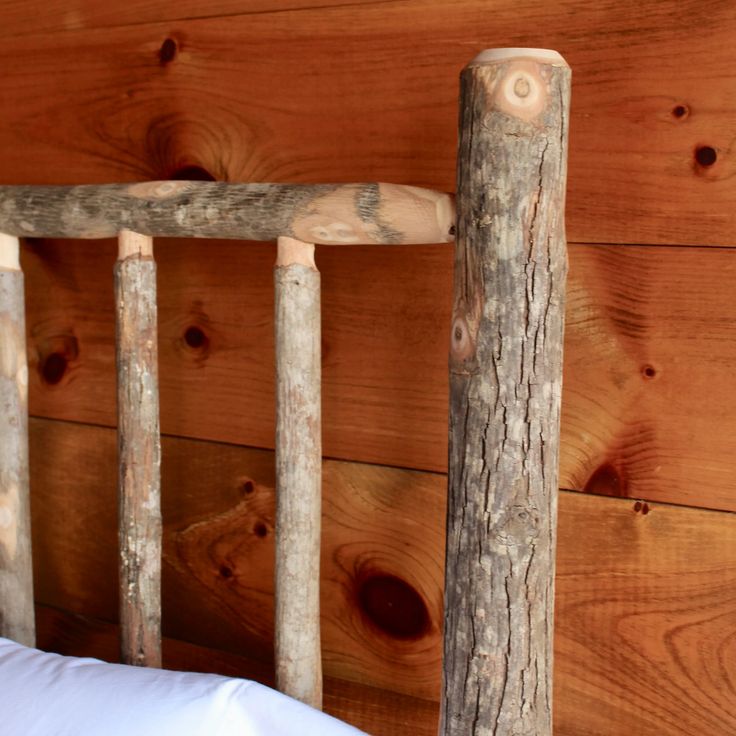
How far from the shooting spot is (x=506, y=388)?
748mm

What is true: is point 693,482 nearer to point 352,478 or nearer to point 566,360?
point 566,360

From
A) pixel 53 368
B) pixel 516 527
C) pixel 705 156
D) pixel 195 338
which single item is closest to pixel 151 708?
pixel 516 527

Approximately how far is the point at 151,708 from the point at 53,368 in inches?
21.8

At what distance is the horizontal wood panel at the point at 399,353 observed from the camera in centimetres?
89

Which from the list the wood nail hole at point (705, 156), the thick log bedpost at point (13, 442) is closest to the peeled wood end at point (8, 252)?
the thick log bedpost at point (13, 442)

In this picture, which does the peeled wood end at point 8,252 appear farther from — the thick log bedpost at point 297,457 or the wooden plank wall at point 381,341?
the thick log bedpost at point 297,457

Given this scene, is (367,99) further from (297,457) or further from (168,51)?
(297,457)

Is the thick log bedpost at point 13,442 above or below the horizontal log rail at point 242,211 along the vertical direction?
below

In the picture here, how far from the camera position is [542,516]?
762mm

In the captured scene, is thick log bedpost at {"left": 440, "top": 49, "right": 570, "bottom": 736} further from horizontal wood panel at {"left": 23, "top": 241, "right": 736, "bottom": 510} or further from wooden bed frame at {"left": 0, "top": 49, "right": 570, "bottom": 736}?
horizontal wood panel at {"left": 23, "top": 241, "right": 736, "bottom": 510}

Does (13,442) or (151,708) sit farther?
(13,442)

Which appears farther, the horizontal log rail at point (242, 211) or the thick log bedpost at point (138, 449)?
the thick log bedpost at point (138, 449)

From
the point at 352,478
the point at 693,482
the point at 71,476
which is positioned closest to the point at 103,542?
the point at 71,476

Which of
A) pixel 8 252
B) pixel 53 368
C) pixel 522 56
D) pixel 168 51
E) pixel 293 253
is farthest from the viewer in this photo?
pixel 53 368
